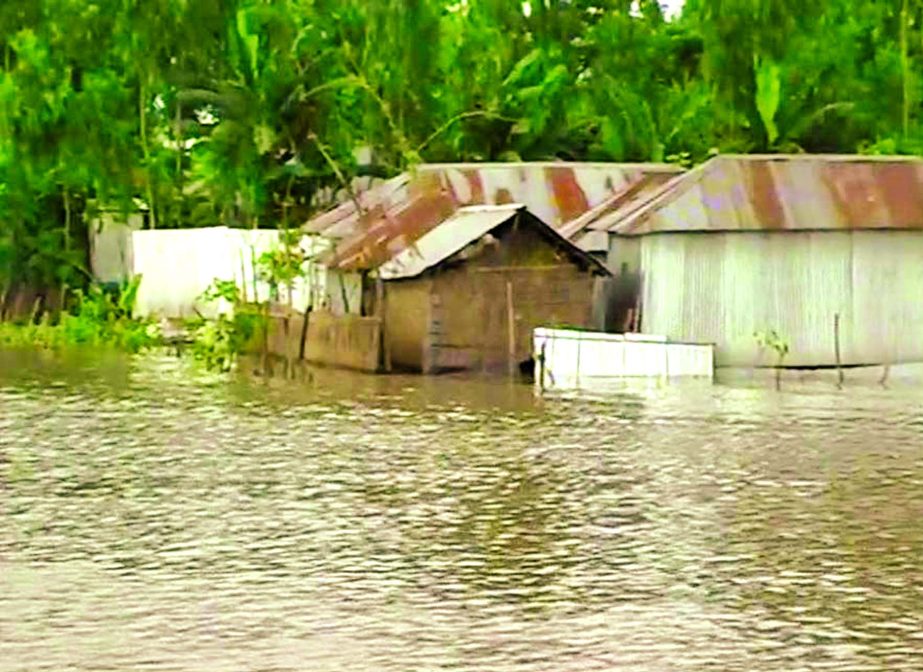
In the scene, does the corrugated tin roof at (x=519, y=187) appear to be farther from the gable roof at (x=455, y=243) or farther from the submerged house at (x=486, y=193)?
the gable roof at (x=455, y=243)

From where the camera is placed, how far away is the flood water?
9.53 meters

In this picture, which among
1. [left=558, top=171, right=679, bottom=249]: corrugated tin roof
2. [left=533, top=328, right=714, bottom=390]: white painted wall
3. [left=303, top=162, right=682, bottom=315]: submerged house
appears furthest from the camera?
[left=303, top=162, right=682, bottom=315]: submerged house

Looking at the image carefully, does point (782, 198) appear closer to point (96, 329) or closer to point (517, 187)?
point (517, 187)

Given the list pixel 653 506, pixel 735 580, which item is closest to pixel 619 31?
pixel 653 506

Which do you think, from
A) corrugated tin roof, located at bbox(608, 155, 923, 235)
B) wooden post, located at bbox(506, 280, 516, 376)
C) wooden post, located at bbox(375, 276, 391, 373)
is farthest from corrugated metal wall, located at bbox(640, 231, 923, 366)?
wooden post, located at bbox(375, 276, 391, 373)

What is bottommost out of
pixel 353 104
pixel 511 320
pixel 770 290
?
pixel 511 320

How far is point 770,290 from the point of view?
25953 mm

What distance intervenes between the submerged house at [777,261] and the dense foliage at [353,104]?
184 inches

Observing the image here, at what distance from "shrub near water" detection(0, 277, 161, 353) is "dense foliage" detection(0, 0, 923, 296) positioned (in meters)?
2.63

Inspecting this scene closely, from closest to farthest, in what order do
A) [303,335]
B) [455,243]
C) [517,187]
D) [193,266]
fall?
1. [455,243]
2. [303,335]
3. [517,187]
4. [193,266]

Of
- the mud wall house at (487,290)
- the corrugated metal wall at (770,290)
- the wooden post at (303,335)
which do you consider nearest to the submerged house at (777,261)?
the corrugated metal wall at (770,290)

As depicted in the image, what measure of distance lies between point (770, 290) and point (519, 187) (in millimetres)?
5149

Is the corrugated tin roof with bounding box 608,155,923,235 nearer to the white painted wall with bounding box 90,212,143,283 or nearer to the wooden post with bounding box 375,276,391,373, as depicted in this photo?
the wooden post with bounding box 375,276,391,373

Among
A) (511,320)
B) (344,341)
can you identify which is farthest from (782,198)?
(344,341)
